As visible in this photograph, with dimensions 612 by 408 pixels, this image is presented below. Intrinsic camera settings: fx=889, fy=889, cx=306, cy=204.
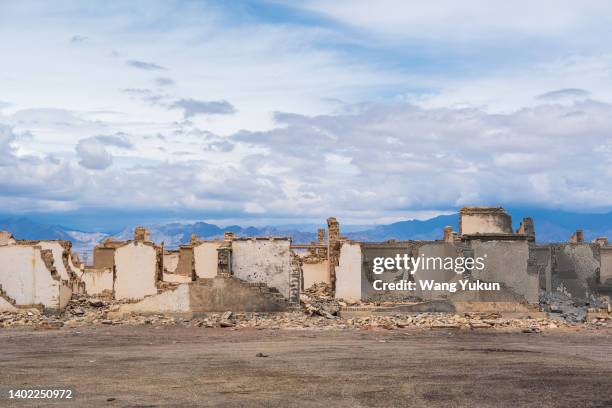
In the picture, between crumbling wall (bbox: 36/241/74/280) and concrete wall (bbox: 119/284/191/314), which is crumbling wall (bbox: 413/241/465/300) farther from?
crumbling wall (bbox: 36/241/74/280)

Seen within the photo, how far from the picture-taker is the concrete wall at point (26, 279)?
112ft

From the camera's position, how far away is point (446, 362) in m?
19.1

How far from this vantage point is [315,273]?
4384 centimetres

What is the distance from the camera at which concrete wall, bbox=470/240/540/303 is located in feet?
114

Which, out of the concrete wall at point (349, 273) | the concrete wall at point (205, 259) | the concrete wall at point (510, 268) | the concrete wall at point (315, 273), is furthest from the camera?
the concrete wall at point (315, 273)

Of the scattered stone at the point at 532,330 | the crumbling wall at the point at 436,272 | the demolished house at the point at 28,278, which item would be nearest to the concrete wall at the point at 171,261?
the demolished house at the point at 28,278

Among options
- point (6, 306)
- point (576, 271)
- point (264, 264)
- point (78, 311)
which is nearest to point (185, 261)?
point (78, 311)

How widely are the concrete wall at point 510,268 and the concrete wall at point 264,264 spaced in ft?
24.5

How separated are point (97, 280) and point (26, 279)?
12.6 metres

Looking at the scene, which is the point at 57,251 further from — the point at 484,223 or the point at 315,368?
the point at 315,368

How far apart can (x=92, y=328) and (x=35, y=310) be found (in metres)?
5.08

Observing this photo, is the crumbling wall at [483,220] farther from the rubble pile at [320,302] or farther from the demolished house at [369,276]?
the rubble pile at [320,302]

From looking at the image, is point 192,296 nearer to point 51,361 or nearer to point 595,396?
point 51,361

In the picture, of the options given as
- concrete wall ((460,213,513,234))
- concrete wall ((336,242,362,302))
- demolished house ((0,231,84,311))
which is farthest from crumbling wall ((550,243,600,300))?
demolished house ((0,231,84,311))
